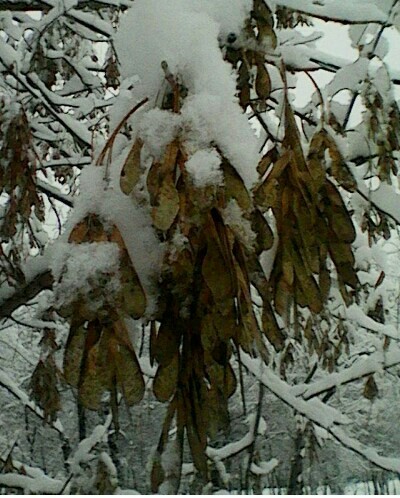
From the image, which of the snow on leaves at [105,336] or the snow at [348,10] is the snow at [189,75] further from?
the snow at [348,10]

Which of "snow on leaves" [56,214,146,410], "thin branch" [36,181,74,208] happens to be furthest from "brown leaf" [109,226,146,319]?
"thin branch" [36,181,74,208]

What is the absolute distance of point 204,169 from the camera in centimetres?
54

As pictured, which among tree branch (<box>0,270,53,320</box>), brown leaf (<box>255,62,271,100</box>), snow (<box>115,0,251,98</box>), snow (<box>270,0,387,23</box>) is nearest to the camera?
snow (<box>115,0,251,98</box>)

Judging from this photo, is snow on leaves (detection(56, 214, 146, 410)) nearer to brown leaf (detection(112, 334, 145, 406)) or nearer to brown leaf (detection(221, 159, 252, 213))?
brown leaf (detection(112, 334, 145, 406))

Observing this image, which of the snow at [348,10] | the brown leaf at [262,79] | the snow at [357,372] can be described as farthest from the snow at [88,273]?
the snow at [357,372]

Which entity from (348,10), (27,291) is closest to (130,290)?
(348,10)

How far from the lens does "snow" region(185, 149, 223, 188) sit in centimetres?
54

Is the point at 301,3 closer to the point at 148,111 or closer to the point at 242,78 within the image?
the point at 242,78

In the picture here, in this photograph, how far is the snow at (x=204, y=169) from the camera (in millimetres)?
542

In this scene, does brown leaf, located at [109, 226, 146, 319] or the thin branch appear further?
the thin branch

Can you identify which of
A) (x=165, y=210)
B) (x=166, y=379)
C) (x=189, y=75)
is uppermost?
(x=189, y=75)

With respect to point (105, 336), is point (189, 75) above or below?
above

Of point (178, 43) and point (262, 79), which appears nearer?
point (178, 43)

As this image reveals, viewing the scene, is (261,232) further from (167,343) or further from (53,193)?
(53,193)
